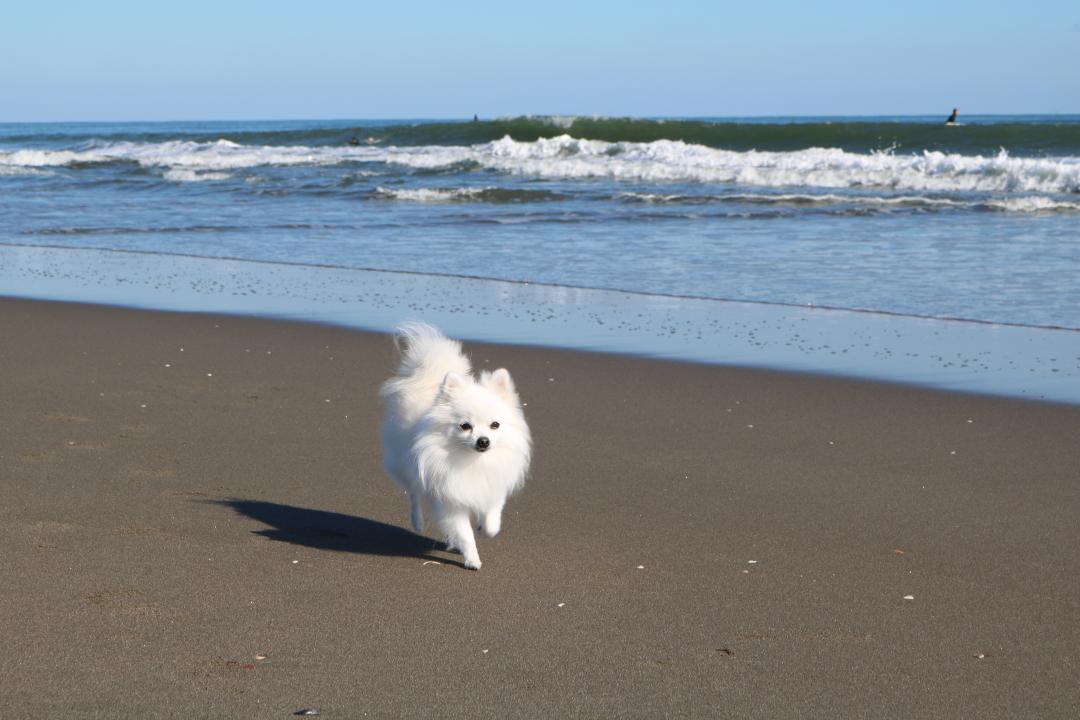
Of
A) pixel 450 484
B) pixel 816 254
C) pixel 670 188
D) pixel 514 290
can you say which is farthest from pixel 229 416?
pixel 670 188

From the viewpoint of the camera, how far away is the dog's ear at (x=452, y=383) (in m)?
4.46

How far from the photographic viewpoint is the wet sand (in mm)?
3453

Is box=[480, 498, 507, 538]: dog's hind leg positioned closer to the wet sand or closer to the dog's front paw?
the dog's front paw

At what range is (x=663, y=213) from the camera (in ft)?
63.2

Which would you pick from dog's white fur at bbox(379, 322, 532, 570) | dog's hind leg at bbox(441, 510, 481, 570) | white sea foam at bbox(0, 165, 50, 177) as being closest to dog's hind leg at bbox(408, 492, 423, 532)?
dog's white fur at bbox(379, 322, 532, 570)

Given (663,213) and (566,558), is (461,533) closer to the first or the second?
(566,558)

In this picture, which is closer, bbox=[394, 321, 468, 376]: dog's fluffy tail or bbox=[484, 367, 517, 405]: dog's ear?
bbox=[484, 367, 517, 405]: dog's ear

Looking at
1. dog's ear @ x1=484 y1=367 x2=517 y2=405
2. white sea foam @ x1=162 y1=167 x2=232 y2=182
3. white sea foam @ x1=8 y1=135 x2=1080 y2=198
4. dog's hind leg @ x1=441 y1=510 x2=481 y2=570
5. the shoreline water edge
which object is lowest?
the shoreline water edge

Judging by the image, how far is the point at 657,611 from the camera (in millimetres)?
4082

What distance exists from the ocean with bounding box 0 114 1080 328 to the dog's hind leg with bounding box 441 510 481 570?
259 inches

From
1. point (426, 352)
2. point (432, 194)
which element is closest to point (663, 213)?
point (432, 194)

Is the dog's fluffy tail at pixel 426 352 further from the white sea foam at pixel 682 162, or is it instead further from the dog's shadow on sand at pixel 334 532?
the white sea foam at pixel 682 162

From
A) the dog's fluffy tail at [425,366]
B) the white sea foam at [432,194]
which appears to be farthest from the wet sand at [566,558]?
the white sea foam at [432,194]

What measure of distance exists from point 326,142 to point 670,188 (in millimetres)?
25950
